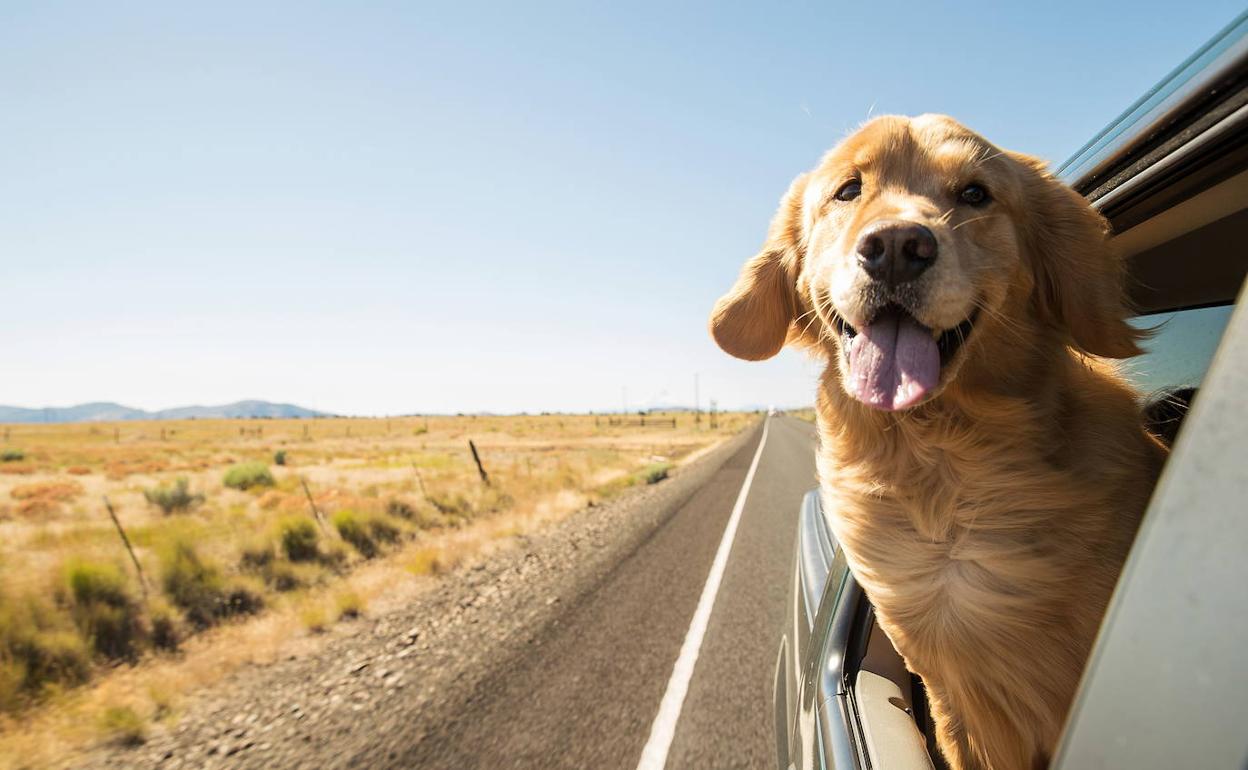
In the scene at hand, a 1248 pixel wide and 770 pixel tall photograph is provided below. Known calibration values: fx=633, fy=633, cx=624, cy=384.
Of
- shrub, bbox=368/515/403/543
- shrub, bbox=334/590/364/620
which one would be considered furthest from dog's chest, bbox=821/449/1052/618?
shrub, bbox=368/515/403/543

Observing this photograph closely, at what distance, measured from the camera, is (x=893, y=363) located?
1.88 metres

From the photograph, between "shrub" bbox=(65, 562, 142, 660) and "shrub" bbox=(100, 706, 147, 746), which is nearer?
"shrub" bbox=(100, 706, 147, 746)

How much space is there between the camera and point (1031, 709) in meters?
1.45

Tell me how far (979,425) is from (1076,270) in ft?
1.96

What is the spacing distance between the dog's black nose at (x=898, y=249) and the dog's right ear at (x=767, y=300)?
97cm

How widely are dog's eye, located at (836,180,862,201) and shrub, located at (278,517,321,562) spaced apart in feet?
36.8

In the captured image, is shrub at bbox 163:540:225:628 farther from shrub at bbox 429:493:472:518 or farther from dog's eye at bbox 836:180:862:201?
dog's eye at bbox 836:180:862:201

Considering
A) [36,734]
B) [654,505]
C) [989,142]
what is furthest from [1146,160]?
[654,505]

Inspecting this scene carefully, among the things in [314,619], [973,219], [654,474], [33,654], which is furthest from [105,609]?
[654,474]

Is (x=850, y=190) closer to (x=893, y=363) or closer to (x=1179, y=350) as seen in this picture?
(x=893, y=363)

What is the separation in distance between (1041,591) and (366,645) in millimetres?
6367

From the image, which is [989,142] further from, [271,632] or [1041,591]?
[271,632]

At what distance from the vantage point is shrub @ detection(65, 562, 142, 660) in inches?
281

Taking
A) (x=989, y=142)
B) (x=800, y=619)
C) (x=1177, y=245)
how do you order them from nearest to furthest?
(x=1177, y=245)
(x=989, y=142)
(x=800, y=619)
